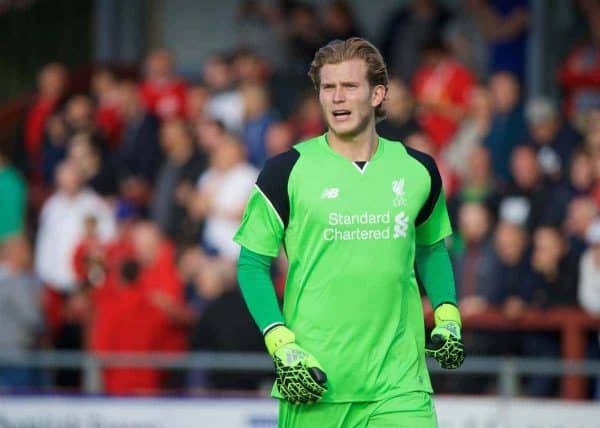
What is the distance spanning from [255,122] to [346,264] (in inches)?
325

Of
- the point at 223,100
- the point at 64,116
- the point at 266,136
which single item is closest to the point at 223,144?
the point at 266,136

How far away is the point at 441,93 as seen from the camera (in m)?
14.7

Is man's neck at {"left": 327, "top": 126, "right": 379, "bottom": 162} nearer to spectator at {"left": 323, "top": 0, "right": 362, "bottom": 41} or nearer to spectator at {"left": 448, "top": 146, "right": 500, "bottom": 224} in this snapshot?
spectator at {"left": 448, "top": 146, "right": 500, "bottom": 224}

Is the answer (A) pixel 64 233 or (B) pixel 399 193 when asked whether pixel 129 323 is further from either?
(B) pixel 399 193

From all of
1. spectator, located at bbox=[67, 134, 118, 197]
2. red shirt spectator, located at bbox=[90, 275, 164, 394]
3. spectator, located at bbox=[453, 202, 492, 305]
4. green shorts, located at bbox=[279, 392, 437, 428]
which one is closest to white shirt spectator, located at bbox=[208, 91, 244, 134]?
spectator, located at bbox=[67, 134, 118, 197]

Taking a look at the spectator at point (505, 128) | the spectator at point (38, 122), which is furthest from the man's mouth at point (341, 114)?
the spectator at point (38, 122)

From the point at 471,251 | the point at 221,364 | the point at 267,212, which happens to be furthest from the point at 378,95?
the point at 471,251

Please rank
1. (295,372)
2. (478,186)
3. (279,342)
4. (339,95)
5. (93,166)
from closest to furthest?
(295,372) → (279,342) → (339,95) → (478,186) → (93,166)

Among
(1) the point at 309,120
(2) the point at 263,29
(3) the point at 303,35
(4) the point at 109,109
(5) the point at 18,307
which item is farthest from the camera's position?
(2) the point at 263,29

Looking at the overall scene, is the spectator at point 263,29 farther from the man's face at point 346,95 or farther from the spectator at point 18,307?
the man's face at point 346,95

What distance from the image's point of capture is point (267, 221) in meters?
6.70

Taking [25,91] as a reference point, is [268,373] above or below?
below

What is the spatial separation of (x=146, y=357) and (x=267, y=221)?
5994 millimetres

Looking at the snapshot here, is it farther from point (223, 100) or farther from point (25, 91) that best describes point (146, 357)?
point (25, 91)
